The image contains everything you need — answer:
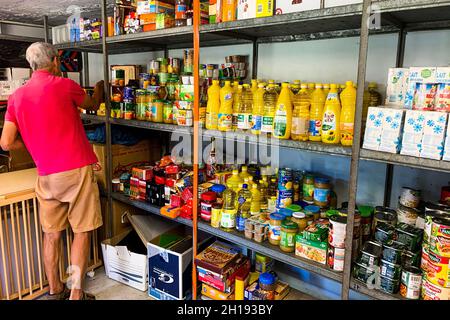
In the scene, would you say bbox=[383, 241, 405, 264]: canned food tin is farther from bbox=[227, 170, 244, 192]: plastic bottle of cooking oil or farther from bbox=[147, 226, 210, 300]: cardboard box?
bbox=[147, 226, 210, 300]: cardboard box

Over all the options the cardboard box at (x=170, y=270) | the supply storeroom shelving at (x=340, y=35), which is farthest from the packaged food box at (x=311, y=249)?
the cardboard box at (x=170, y=270)

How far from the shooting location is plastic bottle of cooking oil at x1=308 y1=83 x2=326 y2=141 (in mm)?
1696

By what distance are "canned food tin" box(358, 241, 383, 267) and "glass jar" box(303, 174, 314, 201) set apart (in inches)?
21.1

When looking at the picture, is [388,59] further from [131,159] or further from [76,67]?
[76,67]

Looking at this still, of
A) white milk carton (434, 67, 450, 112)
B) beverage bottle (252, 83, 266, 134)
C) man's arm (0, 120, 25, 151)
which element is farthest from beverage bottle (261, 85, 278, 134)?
man's arm (0, 120, 25, 151)

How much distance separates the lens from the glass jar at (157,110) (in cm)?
239

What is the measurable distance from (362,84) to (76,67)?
120 inches

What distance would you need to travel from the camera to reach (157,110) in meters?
2.39

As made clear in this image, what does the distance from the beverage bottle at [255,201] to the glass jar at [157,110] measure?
0.85 m

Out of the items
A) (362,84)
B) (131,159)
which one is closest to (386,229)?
(362,84)

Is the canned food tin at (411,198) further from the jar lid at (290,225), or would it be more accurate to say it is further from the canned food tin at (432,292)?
the jar lid at (290,225)

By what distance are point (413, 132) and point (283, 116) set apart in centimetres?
61

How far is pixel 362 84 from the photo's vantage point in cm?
142

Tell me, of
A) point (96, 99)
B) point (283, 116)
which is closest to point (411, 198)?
point (283, 116)
